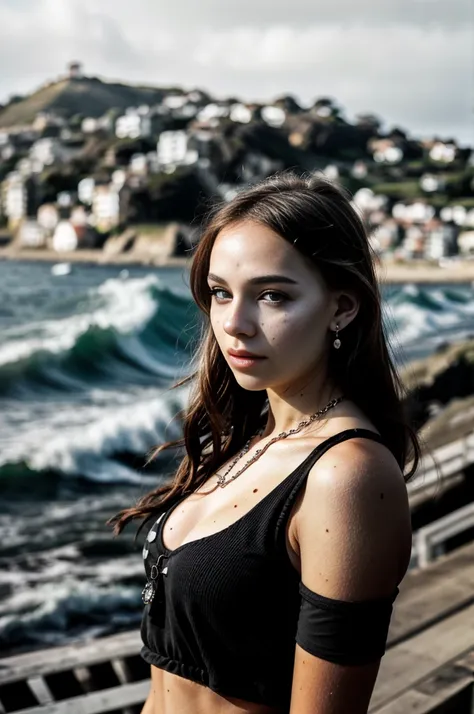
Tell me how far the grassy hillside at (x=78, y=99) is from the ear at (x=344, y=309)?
166017 mm

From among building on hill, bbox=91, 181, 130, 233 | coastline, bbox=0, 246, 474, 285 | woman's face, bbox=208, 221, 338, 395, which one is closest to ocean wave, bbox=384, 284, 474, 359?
woman's face, bbox=208, 221, 338, 395

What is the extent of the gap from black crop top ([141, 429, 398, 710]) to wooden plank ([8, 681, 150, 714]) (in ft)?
6.25

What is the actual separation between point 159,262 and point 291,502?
93105mm

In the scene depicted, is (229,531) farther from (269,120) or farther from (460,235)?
(269,120)

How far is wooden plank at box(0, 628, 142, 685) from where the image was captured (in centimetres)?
381

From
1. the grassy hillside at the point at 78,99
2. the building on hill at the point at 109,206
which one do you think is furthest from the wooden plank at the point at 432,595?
the grassy hillside at the point at 78,99

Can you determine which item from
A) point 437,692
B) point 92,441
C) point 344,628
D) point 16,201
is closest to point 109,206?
point 16,201

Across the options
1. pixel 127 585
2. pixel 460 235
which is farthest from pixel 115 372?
pixel 460 235

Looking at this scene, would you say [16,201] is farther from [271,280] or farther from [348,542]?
[348,542]

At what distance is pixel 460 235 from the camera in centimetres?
10269

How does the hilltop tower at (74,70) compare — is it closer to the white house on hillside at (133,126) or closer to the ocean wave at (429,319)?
the white house on hillside at (133,126)

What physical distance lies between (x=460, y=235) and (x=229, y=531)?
105m

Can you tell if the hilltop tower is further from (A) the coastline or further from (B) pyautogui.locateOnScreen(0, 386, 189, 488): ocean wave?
(B) pyautogui.locateOnScreen(0, 386, 189, 488): ocean wave

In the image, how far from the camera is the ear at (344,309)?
4.97 ft
